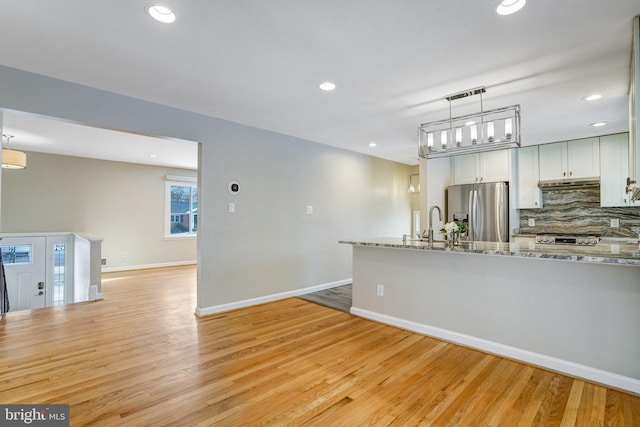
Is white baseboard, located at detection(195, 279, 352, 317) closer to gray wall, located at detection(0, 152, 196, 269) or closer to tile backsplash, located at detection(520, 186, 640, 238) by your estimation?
tile backsplash, located at detection(520, 186, 640, 238)

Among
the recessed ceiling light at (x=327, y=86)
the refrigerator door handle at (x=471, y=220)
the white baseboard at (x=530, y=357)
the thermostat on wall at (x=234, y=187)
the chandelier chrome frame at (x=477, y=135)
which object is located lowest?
the white baseboard at (x=530, y=357)

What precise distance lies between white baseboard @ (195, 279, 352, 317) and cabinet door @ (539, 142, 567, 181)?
3507 mm

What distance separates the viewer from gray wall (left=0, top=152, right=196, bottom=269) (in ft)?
19.2

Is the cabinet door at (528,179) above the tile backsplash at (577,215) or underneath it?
above

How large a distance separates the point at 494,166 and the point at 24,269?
27.5 ft

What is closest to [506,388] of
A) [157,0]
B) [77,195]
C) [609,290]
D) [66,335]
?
[609,290]

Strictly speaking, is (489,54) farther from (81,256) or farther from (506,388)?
(81,256)

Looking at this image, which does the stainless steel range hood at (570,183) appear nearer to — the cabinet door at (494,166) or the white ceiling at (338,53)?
the cabinet door at (494,166)

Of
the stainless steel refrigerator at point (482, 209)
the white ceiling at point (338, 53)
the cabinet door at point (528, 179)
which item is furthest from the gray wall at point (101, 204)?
the cabinet door at point (528, 179)

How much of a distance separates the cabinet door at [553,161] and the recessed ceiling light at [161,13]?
Answer: 16.9 feet

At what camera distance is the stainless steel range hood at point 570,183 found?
439 centimetres

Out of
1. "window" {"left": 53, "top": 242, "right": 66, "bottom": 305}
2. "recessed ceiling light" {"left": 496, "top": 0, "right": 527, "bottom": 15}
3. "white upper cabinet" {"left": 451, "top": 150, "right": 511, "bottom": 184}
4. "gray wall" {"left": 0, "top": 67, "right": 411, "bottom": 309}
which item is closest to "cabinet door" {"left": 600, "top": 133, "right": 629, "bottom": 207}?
"white upper cabinet" {"left": 451, "top": 150, "right": 511, "bottom": 184}

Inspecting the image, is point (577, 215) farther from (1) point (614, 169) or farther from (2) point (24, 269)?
(2) point (24, 269)

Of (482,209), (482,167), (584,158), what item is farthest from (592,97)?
(482,209)
